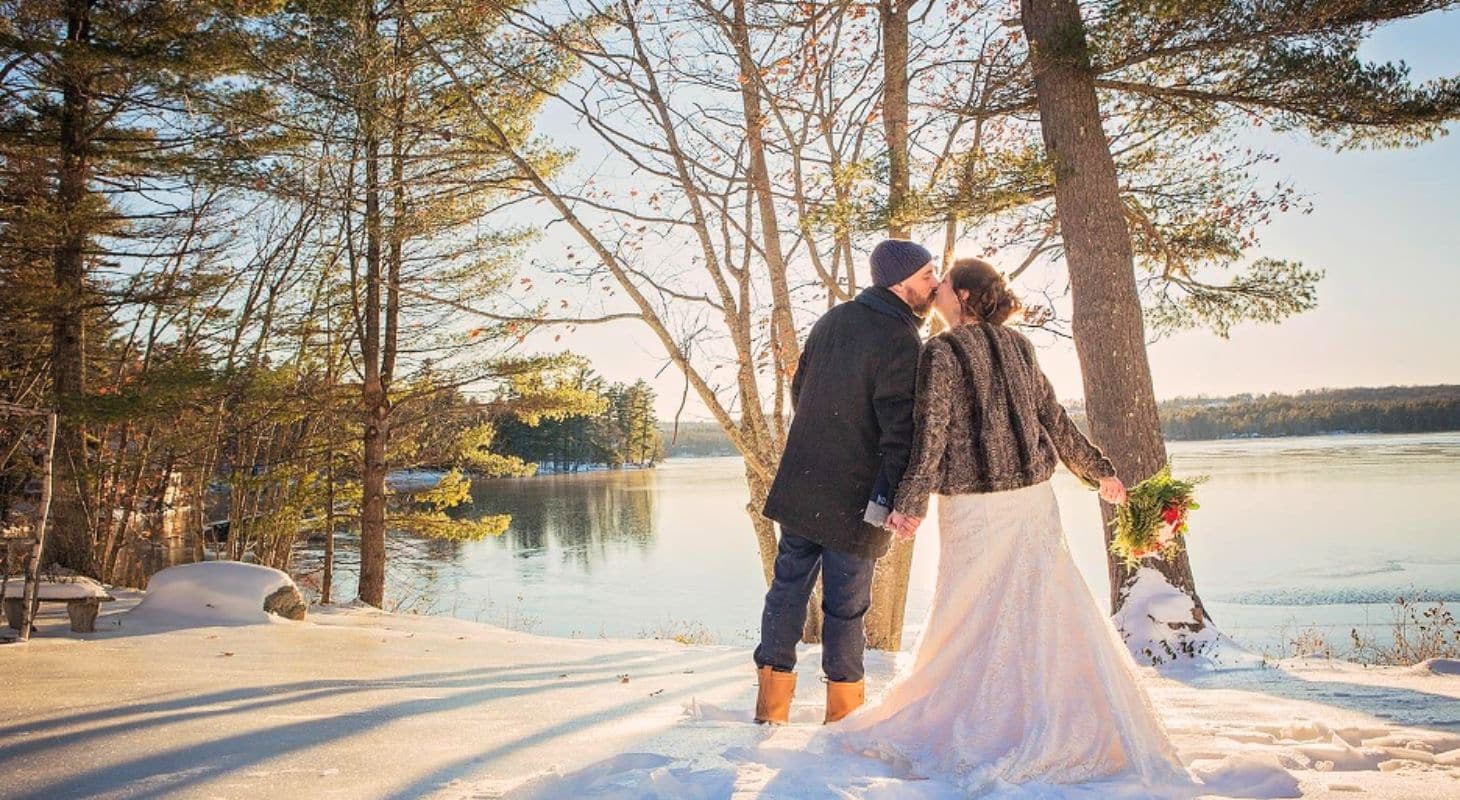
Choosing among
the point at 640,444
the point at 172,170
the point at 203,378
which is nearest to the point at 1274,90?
the point at 203,378

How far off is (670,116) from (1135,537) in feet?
19.4

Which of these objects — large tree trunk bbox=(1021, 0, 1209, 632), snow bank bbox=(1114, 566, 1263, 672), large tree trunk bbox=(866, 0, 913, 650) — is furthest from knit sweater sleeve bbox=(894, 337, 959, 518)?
large tree trunk bbox=(866, 0, 913, 650)

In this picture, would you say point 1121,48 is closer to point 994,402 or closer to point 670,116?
point 670,116

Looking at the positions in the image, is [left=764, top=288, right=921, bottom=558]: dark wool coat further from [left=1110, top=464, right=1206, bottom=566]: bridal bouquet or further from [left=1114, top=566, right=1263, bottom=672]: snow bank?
[left=1114, top=566, right=1263, bottom=672]: snow bank

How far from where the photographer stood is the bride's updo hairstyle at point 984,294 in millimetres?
3338

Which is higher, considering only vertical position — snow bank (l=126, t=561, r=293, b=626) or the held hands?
the held hands

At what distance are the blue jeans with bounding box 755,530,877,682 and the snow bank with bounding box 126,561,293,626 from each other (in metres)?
4.94

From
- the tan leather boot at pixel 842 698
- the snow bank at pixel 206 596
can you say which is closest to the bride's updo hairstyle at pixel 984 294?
the tan leather boot at pixel 842 698

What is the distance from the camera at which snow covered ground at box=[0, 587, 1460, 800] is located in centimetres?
267

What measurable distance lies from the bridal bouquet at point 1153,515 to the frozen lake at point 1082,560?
2211 mm

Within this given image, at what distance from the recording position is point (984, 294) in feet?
11.0

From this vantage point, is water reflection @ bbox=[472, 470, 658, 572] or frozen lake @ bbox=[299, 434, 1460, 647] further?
water reflection @ bbox=[472, 470, 658, 572]

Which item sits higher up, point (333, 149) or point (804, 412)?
point (333, 149)

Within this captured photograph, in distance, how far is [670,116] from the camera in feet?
28.2
